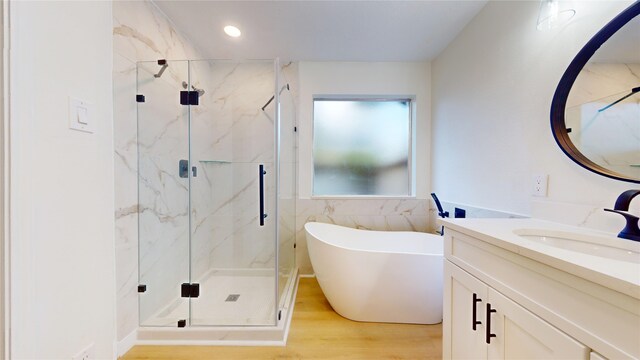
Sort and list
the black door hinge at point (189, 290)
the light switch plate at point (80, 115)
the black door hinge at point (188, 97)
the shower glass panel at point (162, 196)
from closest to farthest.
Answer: the light switch plate at point (80, 115) → the shower glass panel at point (162, 196) → the black door hinge at point (189, 290) → the black door hinge at point (188, 97)

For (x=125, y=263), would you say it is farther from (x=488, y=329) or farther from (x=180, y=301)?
(x=488, y=329)

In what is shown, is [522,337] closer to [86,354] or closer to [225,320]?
[86,354]

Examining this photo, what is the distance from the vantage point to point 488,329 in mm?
875

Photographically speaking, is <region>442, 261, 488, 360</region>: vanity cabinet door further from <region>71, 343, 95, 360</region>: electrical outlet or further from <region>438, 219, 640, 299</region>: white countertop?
<region>71, 343, 95, 360</region>: electrical outlet

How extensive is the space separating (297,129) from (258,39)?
917mm

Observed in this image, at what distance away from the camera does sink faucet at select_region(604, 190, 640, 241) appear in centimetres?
86

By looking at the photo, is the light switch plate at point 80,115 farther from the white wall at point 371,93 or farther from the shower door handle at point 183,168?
the white wall at point 371,93

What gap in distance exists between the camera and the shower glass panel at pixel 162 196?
1.68 metres

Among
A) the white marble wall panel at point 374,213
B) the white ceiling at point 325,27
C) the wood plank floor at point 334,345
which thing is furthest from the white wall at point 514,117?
the wood plank floor at point 334,345

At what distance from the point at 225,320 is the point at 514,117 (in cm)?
240

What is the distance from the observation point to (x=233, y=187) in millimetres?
2418

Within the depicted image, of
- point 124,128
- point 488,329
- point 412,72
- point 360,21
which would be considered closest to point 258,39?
point 360,21

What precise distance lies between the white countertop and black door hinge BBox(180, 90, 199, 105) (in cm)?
208

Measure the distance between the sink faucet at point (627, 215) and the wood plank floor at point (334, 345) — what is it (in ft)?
3.77
